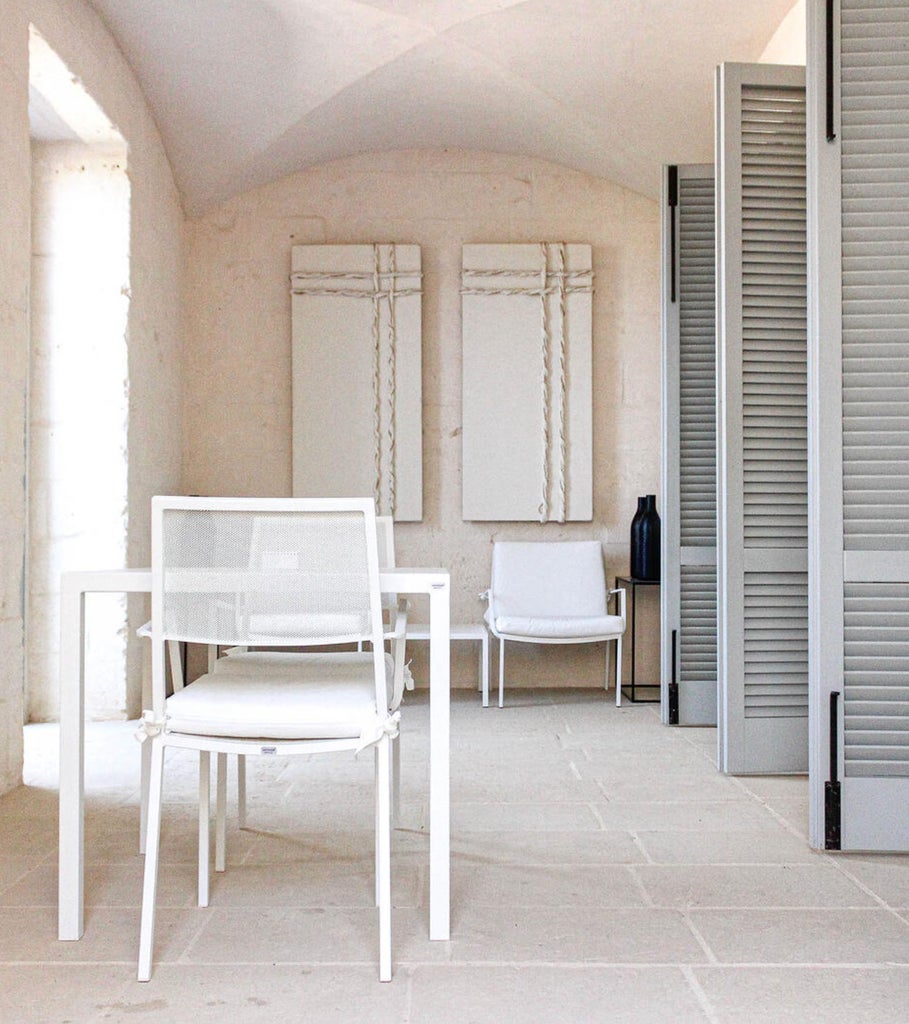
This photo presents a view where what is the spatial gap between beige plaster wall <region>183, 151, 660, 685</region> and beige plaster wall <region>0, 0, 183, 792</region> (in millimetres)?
265

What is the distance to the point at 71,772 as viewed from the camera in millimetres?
2203

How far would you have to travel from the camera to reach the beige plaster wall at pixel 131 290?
3.51 meters

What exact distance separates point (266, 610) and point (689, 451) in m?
3.02

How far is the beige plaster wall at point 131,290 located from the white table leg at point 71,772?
4.60ft

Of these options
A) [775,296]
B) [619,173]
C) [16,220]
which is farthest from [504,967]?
[619,173]

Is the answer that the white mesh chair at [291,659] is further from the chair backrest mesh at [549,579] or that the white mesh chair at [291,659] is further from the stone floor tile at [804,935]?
the chair backrest mesh at [549,579]

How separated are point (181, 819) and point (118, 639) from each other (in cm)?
188

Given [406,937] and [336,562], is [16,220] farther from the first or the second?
[406,937]

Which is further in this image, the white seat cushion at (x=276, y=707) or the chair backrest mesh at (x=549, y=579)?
the chair backrest mesh at (x=549, y=579)

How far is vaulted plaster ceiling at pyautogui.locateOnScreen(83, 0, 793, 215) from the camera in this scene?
4305 mm

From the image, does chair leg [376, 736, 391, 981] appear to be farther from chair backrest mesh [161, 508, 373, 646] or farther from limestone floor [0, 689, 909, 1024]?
chair backrest mesh [161, 508, 373, 646]

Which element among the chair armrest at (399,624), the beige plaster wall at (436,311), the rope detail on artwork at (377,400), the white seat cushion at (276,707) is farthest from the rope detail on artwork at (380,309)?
the white seat cushion at (276,707)

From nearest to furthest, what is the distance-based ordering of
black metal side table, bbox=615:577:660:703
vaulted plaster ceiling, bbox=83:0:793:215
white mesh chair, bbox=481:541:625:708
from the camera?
vaulted plaster ceiling, bbox=83:0:793:215
black metal side table, bbox=615:577:660:703
white mesh chair, bbox=481:541:625:708

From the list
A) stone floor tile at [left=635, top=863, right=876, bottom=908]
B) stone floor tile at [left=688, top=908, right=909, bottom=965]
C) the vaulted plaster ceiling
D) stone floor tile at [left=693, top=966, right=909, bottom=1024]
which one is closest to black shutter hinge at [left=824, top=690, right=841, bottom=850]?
stone floor tile at [left=635, top=863, right=876, bottom=908]
